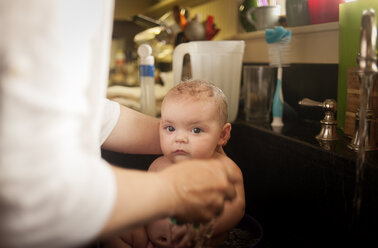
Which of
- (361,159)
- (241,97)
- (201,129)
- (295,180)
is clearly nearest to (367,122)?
(361,159)

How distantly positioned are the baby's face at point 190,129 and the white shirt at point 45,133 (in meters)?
0.48

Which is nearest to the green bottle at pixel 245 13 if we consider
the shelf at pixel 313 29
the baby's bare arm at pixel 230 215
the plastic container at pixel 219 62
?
the shelf at pixel 313 29

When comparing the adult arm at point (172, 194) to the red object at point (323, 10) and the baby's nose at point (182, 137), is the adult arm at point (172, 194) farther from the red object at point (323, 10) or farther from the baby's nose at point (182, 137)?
the red object at point (323, 10)

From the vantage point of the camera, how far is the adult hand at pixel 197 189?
1.92 feet

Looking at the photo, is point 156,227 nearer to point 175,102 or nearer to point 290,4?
point 175,102

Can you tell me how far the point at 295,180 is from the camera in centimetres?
103

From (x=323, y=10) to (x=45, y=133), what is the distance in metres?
1.10

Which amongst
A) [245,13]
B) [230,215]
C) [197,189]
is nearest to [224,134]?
[230,215]

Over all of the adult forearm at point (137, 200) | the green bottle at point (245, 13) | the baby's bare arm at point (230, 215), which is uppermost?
the green bottle at point (245, 13)

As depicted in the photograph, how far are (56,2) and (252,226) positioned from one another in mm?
816

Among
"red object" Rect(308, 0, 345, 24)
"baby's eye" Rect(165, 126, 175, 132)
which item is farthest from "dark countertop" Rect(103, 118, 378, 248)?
"red object" Rect(308, 0, 345, 24)

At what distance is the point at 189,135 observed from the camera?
991 mm

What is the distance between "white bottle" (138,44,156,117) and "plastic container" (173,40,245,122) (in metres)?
0.14

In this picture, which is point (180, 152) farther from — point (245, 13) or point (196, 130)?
point (245, 13)
